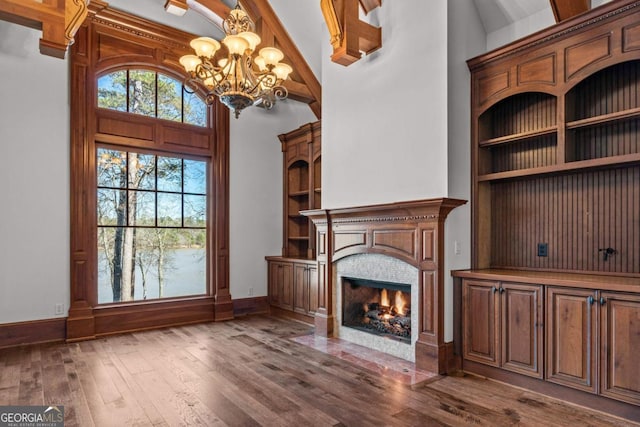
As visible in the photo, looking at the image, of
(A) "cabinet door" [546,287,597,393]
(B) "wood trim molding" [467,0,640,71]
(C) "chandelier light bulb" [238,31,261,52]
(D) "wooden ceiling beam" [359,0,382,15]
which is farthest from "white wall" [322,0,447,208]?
(C) "chandelier light bulb" [238,31,261,52]

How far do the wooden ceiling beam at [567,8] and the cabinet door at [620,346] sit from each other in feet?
7.62

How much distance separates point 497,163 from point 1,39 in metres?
5.78

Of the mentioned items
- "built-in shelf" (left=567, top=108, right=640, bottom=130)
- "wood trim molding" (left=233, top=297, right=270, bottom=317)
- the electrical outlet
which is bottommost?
"wood trim molding" (left=233, top=297, right=270, bottom=317)

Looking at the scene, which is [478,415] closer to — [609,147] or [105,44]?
[609,147]

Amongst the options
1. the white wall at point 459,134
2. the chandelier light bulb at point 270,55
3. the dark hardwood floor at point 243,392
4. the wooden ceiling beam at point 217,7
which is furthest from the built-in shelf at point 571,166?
the wooden ceiling beam at point 217,7

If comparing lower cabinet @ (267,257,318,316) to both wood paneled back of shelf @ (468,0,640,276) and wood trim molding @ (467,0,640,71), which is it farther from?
wood trim molding @ (467,0,640,71)

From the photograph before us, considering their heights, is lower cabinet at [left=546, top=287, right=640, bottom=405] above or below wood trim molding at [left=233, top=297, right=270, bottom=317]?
above

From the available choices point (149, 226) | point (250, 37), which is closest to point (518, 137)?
point (250, 37)

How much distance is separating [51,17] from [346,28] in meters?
2.68

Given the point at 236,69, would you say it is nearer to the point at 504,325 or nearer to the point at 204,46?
the point at 204,46

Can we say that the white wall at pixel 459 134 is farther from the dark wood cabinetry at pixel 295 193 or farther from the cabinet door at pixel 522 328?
the dark wood cabinetry at pixel 295 193

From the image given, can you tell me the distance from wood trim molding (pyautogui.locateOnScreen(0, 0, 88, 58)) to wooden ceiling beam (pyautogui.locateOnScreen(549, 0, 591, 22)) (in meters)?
4.10

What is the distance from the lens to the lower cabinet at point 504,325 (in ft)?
10.6

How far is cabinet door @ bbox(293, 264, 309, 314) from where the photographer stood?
5.74 metres
